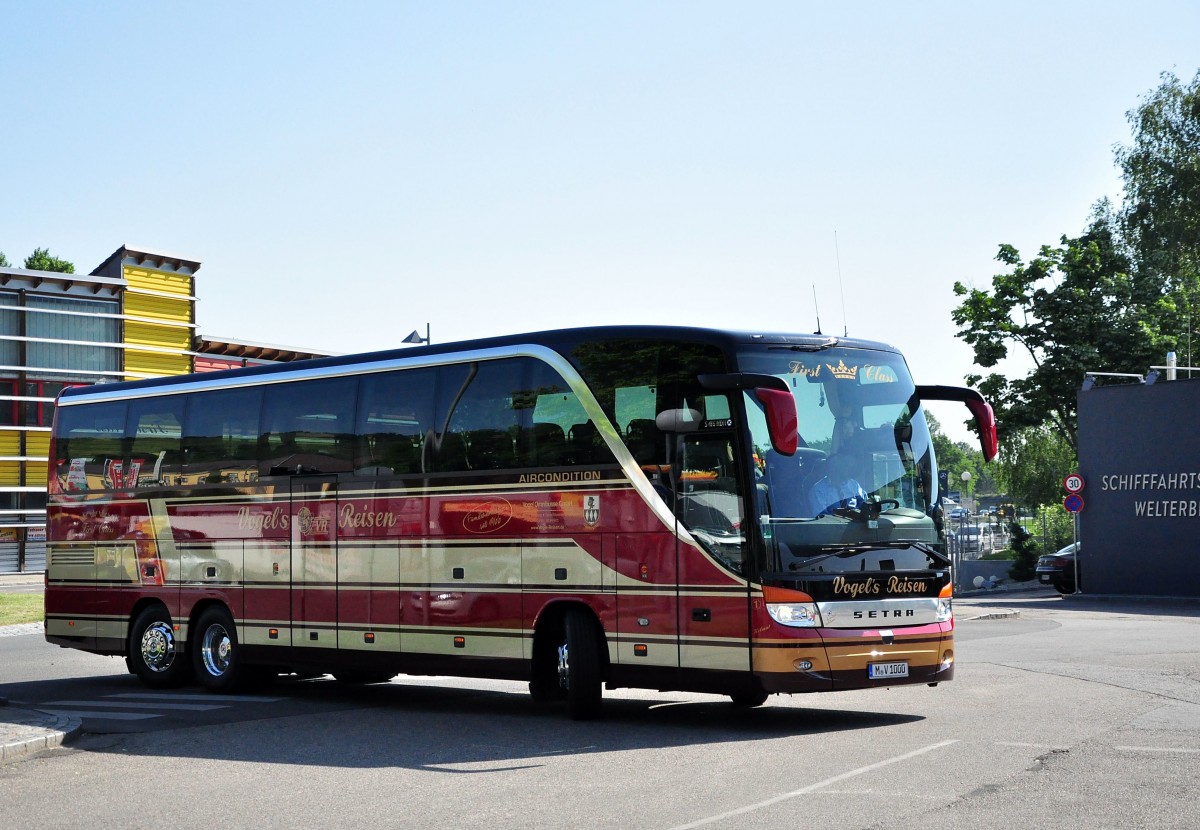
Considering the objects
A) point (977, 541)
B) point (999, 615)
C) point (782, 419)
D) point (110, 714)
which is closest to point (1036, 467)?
point (977, 541)

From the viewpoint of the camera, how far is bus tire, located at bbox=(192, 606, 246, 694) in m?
17.2

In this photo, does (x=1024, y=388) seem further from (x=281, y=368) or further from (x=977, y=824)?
(x=977, y=824)

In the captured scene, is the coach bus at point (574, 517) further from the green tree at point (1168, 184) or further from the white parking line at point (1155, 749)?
the green tree at point (1168, 184)

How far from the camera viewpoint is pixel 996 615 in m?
28.4

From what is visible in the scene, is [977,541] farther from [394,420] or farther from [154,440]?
[394,420]

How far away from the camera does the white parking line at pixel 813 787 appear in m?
8.30

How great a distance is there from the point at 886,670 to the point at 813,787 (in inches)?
133

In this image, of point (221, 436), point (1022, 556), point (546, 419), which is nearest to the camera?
point (546, 419)

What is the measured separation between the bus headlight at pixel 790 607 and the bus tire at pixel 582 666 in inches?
76.6

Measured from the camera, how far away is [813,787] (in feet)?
30.6

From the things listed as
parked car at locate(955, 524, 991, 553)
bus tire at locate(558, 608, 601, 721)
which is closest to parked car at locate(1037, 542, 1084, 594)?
parked car at locate(955, 524, 991, 553)

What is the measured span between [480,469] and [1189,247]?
148ft

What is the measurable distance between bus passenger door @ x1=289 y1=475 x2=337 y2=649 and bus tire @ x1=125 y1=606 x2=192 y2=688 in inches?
89.1

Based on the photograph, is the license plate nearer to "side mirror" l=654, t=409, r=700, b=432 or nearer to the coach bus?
the coach bus
